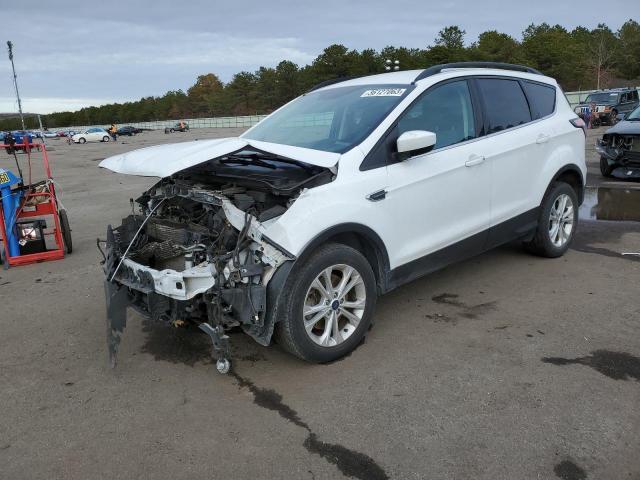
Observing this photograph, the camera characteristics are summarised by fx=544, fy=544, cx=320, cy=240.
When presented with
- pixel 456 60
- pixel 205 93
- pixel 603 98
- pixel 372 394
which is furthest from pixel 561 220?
pixel 205 93

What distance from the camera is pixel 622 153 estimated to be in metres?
10.5

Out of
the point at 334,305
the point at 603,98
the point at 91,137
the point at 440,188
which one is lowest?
the point at 334,305

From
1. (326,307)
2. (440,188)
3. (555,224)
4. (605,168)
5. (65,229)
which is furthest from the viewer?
(605,168)

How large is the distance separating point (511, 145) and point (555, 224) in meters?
1.33

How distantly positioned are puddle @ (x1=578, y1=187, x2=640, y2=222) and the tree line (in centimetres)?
6350

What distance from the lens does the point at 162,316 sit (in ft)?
12.1

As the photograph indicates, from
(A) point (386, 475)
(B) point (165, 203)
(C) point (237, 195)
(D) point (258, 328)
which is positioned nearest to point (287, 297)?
(D) point (258, 328)

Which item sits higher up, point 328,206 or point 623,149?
point 328,206

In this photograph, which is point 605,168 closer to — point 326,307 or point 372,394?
point 326,307

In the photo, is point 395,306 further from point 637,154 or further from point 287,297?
point 637,154

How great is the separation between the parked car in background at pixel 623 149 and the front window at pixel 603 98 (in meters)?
18.6

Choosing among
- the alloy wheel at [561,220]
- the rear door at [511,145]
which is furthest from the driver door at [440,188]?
the alloy wheel at [561,220]

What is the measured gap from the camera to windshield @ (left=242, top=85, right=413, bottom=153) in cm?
413

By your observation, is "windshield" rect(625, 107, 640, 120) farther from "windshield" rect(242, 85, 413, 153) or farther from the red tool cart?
the red tool cart
